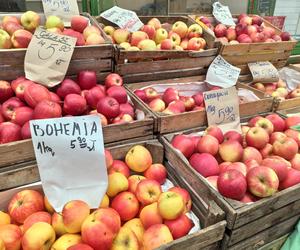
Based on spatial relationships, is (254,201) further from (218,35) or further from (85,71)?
(218,35)

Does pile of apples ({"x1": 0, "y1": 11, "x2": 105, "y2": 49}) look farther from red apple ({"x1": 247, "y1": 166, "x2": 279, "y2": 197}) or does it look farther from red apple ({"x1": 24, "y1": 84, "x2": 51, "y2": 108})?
red apple ({"x1": 247, "y1": 166, "x2": 279, "y2": 197})

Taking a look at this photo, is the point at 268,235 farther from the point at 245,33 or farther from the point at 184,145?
the point at 245,33

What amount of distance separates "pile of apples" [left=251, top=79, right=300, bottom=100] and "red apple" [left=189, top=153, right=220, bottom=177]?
1005 mm

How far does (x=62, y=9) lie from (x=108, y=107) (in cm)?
88

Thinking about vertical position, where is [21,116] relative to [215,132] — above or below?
above

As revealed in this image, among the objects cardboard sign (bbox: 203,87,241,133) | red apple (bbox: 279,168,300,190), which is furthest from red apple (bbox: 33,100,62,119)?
red apple (bbox: 279,168,300,190)

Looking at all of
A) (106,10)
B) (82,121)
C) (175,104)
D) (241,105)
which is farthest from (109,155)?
(106,10)

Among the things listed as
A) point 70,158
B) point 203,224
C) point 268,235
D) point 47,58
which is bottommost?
point 268,235

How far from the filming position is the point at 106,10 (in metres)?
2.20

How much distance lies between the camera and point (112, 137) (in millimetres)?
1330

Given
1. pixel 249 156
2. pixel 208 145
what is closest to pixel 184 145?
pixel 208 145

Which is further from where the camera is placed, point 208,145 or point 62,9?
point 62,9

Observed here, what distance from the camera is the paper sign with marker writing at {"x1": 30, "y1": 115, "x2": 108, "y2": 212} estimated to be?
3.32 feet

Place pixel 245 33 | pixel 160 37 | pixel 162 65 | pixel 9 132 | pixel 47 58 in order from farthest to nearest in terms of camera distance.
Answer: pixel 245 33 → pixel 160 37 → pixel 162 65 → pixel 47 58 → pixel 9 132
